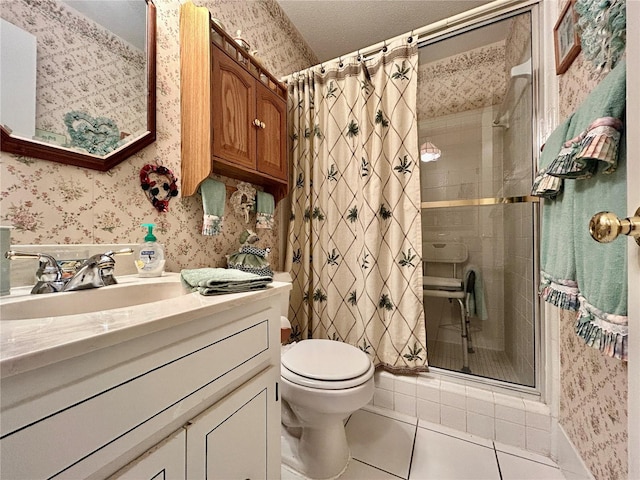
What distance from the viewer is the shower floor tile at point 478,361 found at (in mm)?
1336

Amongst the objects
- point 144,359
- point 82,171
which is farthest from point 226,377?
point 82,171

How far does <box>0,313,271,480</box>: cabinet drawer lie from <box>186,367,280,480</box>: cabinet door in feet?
0.16

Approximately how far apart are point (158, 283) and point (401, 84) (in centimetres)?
149

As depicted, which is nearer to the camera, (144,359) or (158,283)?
(144,359)

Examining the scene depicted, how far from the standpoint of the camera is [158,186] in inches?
41.5

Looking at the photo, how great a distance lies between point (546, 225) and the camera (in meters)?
0.94

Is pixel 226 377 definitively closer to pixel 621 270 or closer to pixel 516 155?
pixel 621 270

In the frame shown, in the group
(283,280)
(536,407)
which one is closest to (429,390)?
(536,407)

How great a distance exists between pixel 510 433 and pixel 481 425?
0.11 m

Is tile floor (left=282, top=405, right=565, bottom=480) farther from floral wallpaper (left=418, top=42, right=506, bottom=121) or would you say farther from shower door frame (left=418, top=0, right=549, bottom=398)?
floral wallpaper (left=418, top=42, right=506, bottom=121)

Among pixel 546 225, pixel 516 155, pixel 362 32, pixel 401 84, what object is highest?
pixel 362 32

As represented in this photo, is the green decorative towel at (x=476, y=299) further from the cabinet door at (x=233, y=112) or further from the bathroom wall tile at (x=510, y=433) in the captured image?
the cabinet door at (x=233, y=112)

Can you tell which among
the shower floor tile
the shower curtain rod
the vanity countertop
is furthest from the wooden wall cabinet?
the shower floor tile

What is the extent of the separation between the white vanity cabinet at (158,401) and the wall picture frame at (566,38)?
1340 millimetres
